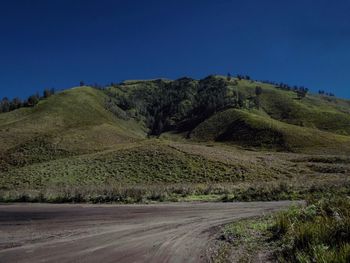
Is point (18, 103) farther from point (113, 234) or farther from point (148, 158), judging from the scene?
point (113, 234)

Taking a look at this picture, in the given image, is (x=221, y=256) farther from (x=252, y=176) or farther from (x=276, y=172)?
(x=276, y=172)

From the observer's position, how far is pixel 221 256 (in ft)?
36.0

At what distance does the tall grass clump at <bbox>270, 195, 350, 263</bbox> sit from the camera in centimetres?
821

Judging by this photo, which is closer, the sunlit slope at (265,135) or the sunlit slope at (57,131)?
the sunlit slope at (57,131)

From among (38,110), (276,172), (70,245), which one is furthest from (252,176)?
(38,110)

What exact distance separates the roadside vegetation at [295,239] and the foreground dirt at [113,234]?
0.92 meters

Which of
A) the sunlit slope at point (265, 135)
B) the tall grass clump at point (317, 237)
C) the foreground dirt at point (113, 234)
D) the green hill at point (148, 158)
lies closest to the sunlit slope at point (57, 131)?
the green hill at point (148, 158)

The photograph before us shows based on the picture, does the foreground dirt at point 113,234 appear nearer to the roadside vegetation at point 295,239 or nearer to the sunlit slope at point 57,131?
the roadside vegetation at point 295,239

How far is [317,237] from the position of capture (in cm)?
975

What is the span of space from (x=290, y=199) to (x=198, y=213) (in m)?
10.2

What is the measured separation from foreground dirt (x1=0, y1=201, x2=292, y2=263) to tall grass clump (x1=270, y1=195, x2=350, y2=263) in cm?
229

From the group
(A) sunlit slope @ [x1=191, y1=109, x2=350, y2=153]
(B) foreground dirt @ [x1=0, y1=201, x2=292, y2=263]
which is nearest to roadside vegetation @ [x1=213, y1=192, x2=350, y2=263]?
(B) foreground dirt @ [x1=0, y1=201, x2=292, y2=263]

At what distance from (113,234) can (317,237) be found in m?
7.28

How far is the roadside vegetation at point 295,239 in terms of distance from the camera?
8703 millimetres
